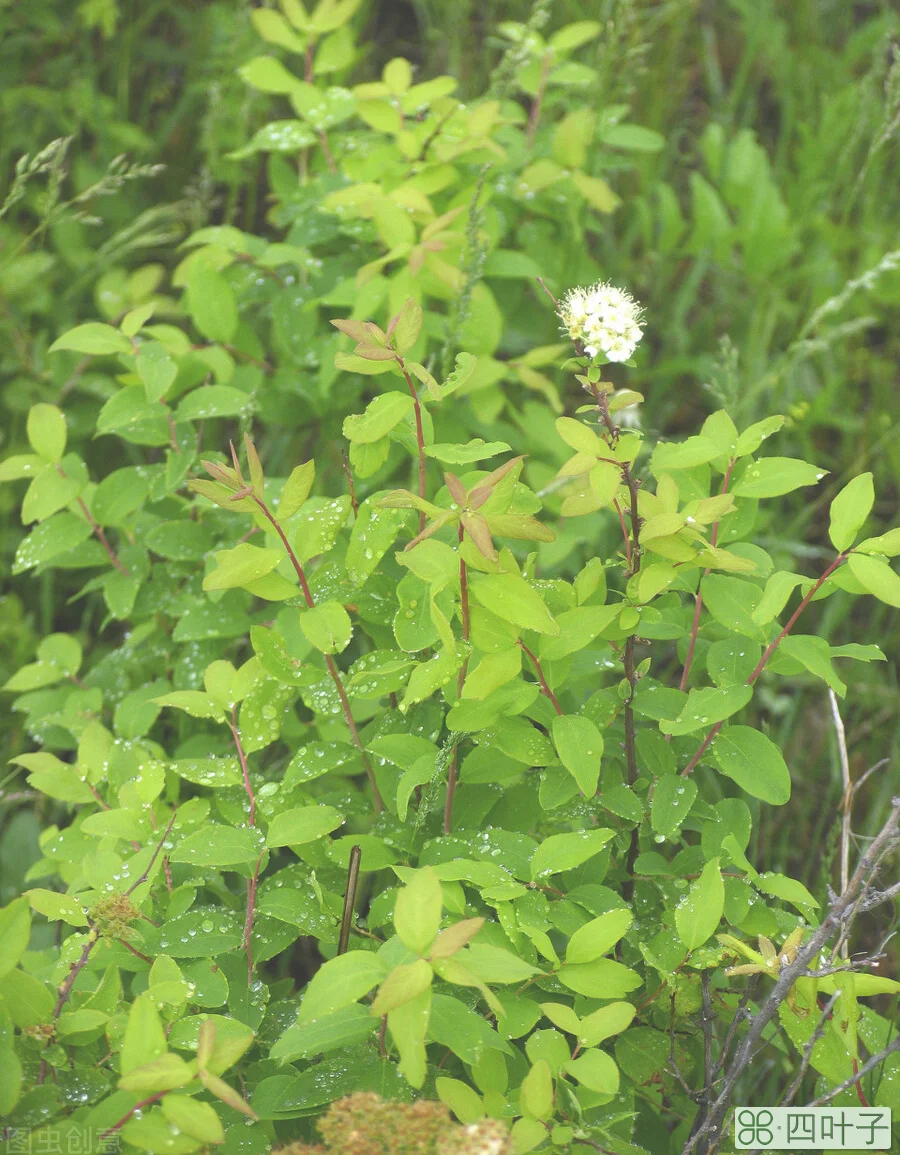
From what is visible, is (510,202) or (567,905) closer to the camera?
(567,905)

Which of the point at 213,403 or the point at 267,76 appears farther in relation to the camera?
the point at 267,76

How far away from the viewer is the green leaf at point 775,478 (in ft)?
3.61

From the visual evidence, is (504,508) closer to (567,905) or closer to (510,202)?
(567,905)

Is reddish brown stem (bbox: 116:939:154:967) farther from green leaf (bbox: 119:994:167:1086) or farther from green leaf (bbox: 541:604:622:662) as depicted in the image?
green leaf (bbox: 541:604:622:662)

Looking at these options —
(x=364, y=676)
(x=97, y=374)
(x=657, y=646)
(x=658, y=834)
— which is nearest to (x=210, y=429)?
(x=97, y=374)

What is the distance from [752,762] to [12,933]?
2.53 feet

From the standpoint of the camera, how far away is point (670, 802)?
1.14 metres

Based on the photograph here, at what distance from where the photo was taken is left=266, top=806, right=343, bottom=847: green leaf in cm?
106

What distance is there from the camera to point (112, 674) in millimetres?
1657

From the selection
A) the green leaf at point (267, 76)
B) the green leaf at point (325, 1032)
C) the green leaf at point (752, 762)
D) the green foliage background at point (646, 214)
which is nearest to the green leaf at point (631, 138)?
the green foliage background at point (646, 214)

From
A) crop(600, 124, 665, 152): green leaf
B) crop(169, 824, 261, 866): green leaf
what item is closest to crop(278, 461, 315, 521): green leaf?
crop(169, 824, 261, 866): green leaf

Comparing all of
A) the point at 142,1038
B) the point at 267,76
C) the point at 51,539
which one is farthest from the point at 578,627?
the point at 267,76

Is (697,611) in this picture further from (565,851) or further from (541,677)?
(565,851)

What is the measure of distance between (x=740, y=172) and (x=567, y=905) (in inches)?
78.7
